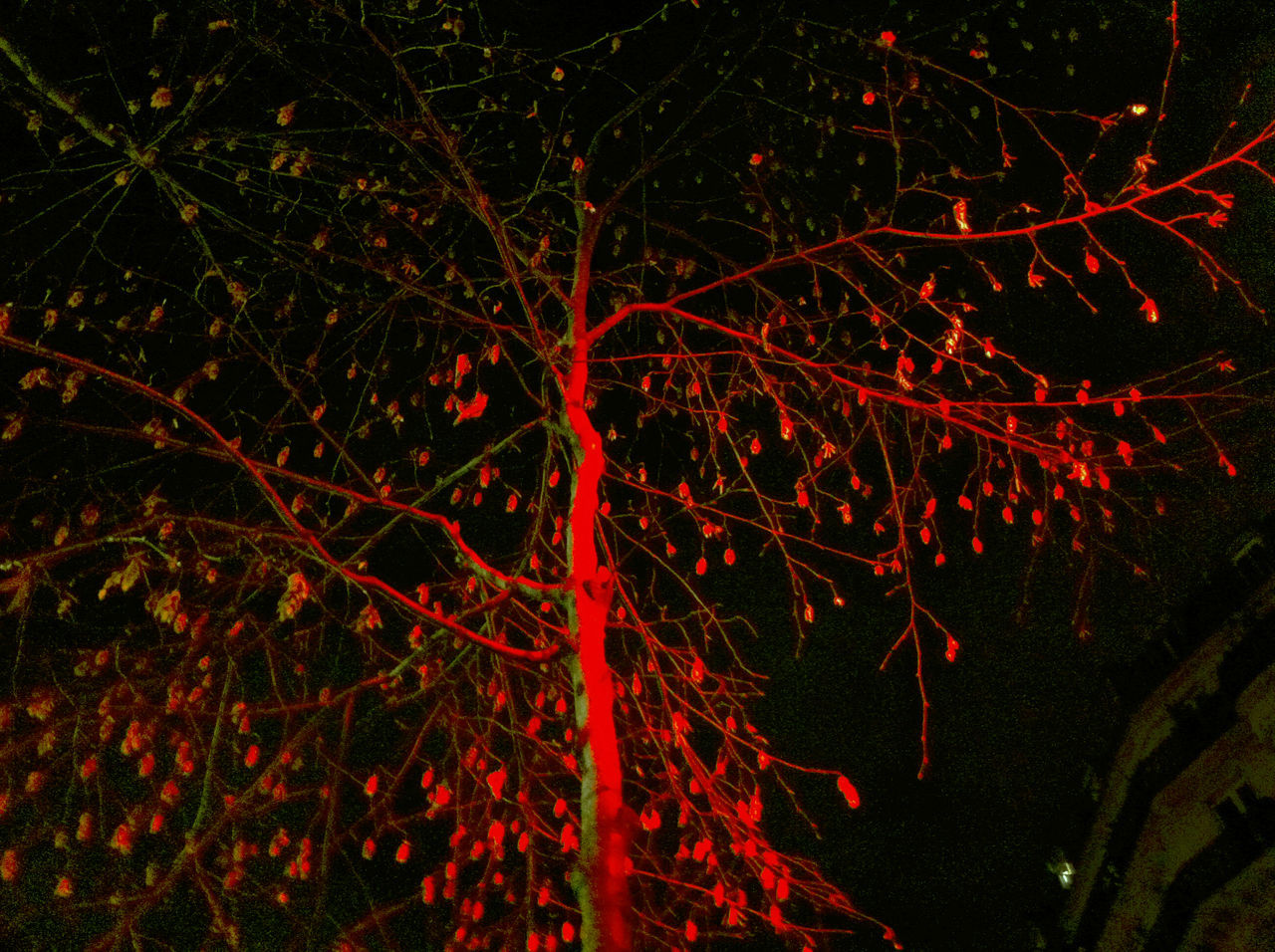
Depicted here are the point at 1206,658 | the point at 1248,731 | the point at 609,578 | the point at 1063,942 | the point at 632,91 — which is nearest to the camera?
the point at 609,578

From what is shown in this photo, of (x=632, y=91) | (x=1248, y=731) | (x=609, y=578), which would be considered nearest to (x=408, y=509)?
(x=609, y=578)

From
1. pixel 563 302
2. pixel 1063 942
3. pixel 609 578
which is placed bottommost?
pixel 1063 942

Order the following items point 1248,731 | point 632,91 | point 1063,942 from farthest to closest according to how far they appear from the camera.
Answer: point 1063,942, point 1248,731, point 632,91

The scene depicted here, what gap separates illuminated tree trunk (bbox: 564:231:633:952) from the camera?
4918mm

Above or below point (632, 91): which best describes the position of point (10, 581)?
below

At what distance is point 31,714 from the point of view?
6.75 meters

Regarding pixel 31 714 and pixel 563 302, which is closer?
pixel 31 714

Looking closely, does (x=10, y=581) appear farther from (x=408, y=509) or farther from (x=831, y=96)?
(x=831, y=96)

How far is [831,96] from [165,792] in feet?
28.0

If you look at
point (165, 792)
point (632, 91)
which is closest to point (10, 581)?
point (165, 792)

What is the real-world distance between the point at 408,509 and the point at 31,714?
373cm

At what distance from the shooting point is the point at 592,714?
565 cm

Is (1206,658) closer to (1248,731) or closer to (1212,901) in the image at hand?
(1248,731)

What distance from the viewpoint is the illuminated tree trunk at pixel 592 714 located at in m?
4.92
